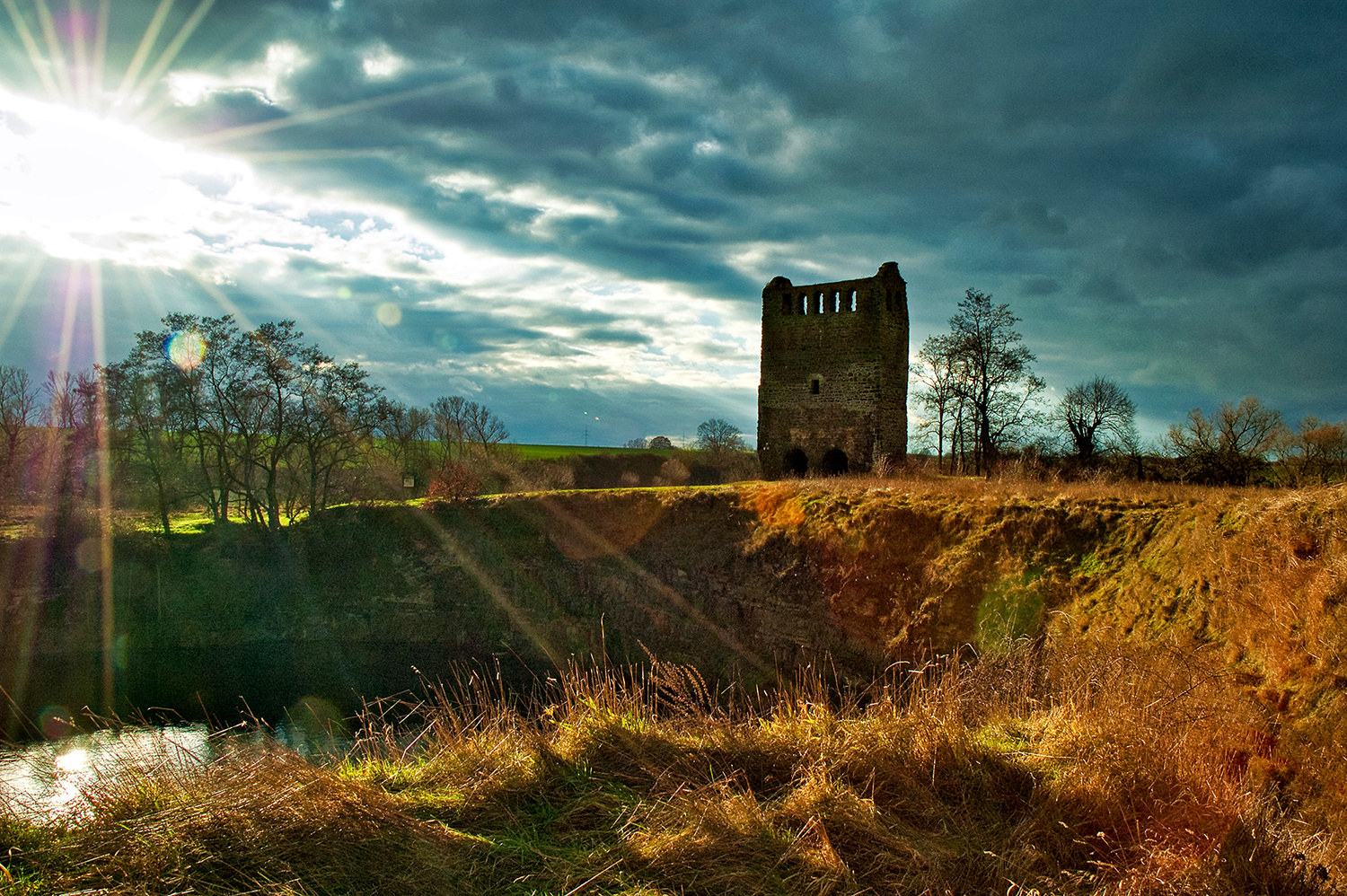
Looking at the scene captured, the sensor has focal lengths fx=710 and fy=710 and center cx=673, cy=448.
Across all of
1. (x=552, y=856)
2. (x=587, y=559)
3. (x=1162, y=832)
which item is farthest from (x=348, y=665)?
(x=1162, y=832)

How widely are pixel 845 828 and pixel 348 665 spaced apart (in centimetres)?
2835

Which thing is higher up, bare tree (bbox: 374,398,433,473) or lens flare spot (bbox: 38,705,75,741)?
bare tree (bbox: 374,398,433,473)

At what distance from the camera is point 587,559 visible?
27.3m

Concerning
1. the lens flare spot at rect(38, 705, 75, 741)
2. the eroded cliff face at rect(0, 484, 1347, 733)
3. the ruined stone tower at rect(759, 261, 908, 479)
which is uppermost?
the ruined stone tower at rect(759, 261, 908, 479)

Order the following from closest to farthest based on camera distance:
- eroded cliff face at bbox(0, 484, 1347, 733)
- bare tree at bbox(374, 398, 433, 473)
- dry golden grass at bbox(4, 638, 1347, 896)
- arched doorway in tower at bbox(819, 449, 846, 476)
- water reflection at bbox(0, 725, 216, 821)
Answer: dry golden grass at bbox(4, 638, 1347, 896)
water reflection at bbox(0, 725, 216, 821)
eroded cliff face at bbox(0, 484, 1347, 733)
arched doorway in tower at bbox(819, 449, 846, 476)
bare tree at bbox(374, 398, 433, 473)

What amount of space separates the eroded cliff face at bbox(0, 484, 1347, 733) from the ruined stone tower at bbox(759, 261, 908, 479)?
6.50 metres

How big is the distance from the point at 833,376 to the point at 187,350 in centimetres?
3240

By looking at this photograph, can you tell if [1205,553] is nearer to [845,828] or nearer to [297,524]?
[845,828]

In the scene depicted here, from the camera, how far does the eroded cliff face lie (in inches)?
394

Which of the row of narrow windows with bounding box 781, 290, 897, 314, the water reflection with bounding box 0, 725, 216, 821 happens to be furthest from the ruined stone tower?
the water reflection with bounding box 0, 725, 216, 821

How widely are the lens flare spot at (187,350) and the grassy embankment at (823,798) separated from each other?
37509 millimetres

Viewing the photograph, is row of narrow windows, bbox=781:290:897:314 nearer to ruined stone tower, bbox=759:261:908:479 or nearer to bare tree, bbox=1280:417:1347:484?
ruined stone tower, bbox=759:261:908:479

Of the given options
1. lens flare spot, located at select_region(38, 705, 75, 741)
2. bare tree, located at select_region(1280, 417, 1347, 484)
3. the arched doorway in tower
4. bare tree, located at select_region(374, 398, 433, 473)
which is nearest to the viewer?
bare tree, located at select_region(1280, 417, 1347, 484)

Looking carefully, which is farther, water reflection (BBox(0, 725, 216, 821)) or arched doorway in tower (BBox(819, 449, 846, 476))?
arched doorway in tower (BBox(819, 449, 846, 476))
